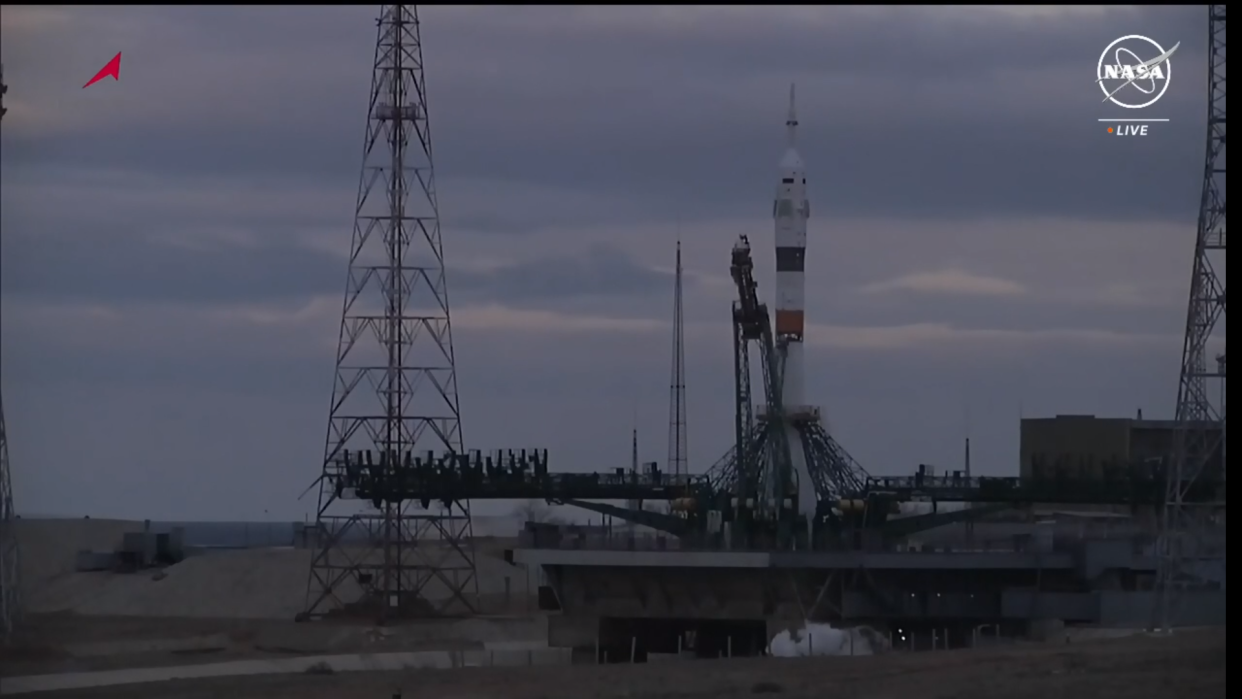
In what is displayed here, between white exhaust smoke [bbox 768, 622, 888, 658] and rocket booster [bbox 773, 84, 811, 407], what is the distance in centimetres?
1649

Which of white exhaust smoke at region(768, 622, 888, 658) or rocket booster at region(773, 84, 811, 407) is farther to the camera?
rocket booster at region(773, 84, 811, 407)

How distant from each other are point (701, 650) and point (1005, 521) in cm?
1728

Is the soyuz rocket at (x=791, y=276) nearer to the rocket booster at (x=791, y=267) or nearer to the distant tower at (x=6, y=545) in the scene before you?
the rocket booster at (x=791, y=267)

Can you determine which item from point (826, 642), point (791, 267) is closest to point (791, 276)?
point (791, 267)

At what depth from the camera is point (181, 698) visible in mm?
35594

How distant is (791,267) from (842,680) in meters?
31.2

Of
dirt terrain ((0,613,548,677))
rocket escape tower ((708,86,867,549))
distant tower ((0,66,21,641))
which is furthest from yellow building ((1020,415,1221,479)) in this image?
distant tower ((0,66,21,641))

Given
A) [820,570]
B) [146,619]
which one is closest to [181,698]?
[820,570]

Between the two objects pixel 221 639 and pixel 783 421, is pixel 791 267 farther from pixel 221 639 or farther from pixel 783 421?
pixel 221 639

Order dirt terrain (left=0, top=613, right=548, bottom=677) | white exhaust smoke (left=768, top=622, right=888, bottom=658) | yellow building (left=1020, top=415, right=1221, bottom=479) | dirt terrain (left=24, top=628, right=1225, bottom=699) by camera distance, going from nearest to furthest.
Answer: dirt terrain (left=24, top=628, right=1225, bottom=699), dirt terrain (left=0, top=613, right=548, bottom=677), white exhaust smoke (left=768, top=622, right=888, bottom=658), yellow building (left=1020, top=415, right=1221, bottom=479)

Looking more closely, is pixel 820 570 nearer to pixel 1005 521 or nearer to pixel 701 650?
pixel 701 650

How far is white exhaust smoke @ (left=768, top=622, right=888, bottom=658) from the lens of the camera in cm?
4766

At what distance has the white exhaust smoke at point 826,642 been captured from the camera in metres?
47.7

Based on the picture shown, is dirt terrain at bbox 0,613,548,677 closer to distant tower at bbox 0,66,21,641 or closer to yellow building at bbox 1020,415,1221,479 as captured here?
distant tower at bbox 0,66,21,641
